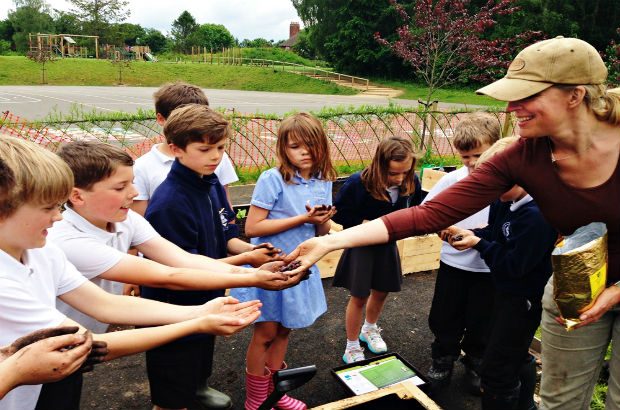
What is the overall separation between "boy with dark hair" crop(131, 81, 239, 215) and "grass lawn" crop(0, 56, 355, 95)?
31.6 metres

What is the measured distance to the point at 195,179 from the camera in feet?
7.91

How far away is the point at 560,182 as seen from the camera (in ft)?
6.59

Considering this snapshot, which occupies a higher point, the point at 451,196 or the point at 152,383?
the point at 451,196

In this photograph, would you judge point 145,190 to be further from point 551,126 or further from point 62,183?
point 551,126

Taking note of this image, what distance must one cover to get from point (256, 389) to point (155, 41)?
283 feet

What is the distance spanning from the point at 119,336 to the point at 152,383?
2.61 ft

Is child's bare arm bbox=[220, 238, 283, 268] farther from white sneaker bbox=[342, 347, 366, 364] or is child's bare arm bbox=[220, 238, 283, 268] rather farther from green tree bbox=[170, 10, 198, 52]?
green tree bbox=[170, 10, 198, 52]

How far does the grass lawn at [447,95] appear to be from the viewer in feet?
94.3

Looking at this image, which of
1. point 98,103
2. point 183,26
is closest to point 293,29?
point 183,26

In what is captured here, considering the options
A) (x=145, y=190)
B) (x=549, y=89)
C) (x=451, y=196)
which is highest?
(x=549, y=89)

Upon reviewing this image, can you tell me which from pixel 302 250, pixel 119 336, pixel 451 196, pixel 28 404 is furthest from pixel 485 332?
pixel 28 404

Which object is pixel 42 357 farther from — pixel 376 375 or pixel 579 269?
pixel 376 375

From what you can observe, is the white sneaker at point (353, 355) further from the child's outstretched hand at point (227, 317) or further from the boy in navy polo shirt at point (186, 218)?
the child's outstretched hand at point (227, 317)

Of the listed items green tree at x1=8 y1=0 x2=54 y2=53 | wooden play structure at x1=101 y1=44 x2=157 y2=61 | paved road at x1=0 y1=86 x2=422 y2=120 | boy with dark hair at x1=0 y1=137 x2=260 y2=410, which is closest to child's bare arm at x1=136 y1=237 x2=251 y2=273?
boy with dark hair at x1=0 y1=137 x2=260 y2=410
